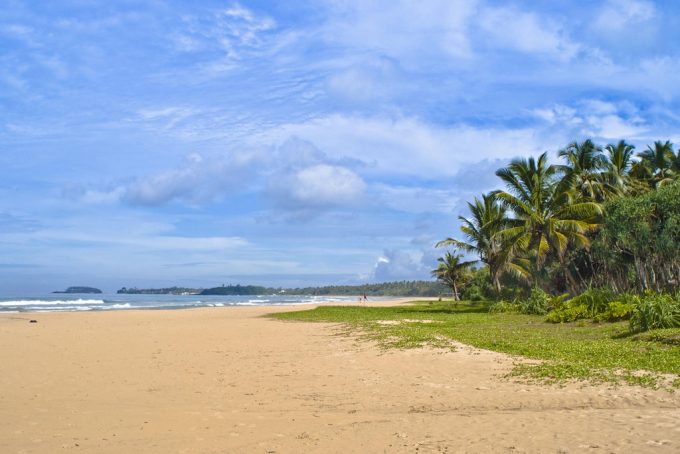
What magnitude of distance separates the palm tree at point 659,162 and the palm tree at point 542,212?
889cm

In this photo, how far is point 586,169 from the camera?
100 feet

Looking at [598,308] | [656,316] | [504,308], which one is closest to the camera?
[656,316]

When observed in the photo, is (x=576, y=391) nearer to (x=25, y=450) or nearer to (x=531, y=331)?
(x=25, y=450)

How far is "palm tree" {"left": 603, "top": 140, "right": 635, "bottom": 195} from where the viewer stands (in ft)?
102

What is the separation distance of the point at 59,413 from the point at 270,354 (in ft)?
20.0

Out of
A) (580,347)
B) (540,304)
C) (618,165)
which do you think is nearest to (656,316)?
(580,347)

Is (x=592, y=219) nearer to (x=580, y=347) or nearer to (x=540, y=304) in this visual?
(x=540, y=304)

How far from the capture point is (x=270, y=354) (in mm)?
12945

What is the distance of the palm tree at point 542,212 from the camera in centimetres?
2656

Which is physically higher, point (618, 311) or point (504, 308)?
point (618, 311)

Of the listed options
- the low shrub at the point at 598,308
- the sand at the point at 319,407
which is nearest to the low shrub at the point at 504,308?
the low shrub at the point at 598,308

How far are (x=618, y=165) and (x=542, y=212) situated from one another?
27.2 ft

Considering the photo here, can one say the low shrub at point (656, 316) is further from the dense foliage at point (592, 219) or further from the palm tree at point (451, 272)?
the palm tree at point (451, 272)

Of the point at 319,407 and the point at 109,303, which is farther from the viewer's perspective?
the point at 109,303
